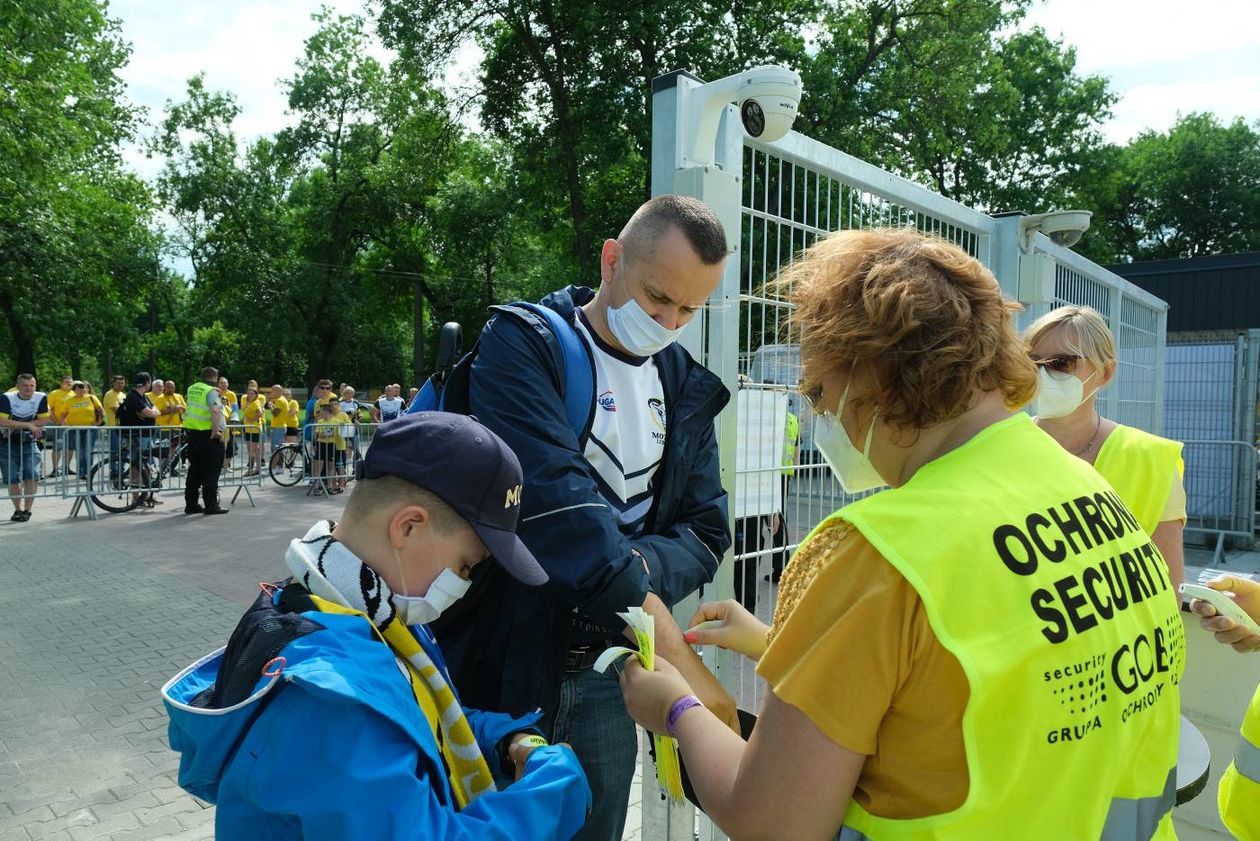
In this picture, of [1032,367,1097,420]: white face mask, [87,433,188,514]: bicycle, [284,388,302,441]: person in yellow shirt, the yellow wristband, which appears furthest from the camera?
[284,388,302,441]: person in yellow shirt

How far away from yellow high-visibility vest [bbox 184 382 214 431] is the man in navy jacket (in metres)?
11.0

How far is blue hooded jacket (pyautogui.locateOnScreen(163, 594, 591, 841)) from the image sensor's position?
127 cm

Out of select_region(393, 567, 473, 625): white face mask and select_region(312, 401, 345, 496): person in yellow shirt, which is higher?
select_region(393, 567, 473, 625): white face mask

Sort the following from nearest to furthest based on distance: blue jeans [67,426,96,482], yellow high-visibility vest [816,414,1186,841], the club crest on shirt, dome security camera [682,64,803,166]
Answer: yellow high-visibility vest [816,414,1186,841] < the club crest on shirt < dome security camera [682,64,803,166] < blue jeans [67,426,96,482]

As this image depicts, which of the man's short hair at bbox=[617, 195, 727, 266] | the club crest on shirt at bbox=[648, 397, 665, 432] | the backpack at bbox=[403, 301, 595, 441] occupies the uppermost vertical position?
the man's short hair at bbox=[617, 195, 727, 266]

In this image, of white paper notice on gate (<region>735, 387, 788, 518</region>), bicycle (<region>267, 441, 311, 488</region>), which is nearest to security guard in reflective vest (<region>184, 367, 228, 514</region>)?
bicycle (<region>267, 441, 311, 488</region>)

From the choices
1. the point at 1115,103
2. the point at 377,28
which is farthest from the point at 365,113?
the point at 1115,103

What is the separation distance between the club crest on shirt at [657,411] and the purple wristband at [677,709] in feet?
3.05

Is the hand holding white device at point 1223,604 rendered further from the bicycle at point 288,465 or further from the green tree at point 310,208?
the green tree at point 310,208

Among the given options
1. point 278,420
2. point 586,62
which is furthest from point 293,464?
point 586,62

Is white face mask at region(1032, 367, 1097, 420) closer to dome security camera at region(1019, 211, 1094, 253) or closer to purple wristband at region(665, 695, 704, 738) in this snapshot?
dome security camera at region(1019, 211, 1094, 253)

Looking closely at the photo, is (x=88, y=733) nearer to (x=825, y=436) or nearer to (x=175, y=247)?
(x=825, y=436)

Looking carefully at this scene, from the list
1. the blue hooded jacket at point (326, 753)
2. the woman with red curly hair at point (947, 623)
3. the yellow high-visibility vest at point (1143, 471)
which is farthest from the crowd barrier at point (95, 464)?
the woman with red curly hair at point (947, 623)

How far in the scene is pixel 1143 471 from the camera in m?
2.91
